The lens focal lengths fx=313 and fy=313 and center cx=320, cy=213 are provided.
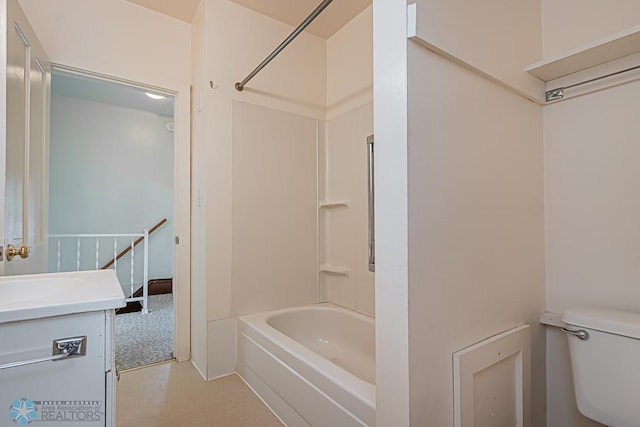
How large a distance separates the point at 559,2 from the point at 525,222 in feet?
3.45

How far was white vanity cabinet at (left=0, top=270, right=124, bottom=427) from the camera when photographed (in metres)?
0.81

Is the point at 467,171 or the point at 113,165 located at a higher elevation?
the point at 113,165

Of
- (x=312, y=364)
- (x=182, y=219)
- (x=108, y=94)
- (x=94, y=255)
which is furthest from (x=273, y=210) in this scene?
(x=94, y=255)

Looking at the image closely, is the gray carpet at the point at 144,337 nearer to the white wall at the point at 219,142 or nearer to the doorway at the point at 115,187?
the doorway at the point at 115,187

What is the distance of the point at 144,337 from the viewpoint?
2832 mm

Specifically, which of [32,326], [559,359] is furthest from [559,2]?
[32,326]

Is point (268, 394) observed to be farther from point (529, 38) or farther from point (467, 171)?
point (529, 38)

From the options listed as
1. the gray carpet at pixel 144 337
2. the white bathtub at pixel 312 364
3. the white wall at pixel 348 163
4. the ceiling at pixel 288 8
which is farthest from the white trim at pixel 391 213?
the gray carpet at pixel 144 337

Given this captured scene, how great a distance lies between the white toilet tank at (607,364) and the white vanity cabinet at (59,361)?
1.65 m

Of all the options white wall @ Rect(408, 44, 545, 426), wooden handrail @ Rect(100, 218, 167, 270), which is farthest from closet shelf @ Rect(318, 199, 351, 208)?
wooden handrail @ Rect(100, 218, 167, 270)

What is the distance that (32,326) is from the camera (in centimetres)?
84

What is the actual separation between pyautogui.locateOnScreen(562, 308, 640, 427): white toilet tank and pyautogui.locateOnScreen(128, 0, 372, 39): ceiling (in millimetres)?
2251

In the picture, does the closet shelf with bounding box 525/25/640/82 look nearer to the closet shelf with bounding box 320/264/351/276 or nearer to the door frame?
the closet shelf with bounding box 320/264/351/276

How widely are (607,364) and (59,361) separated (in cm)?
179
